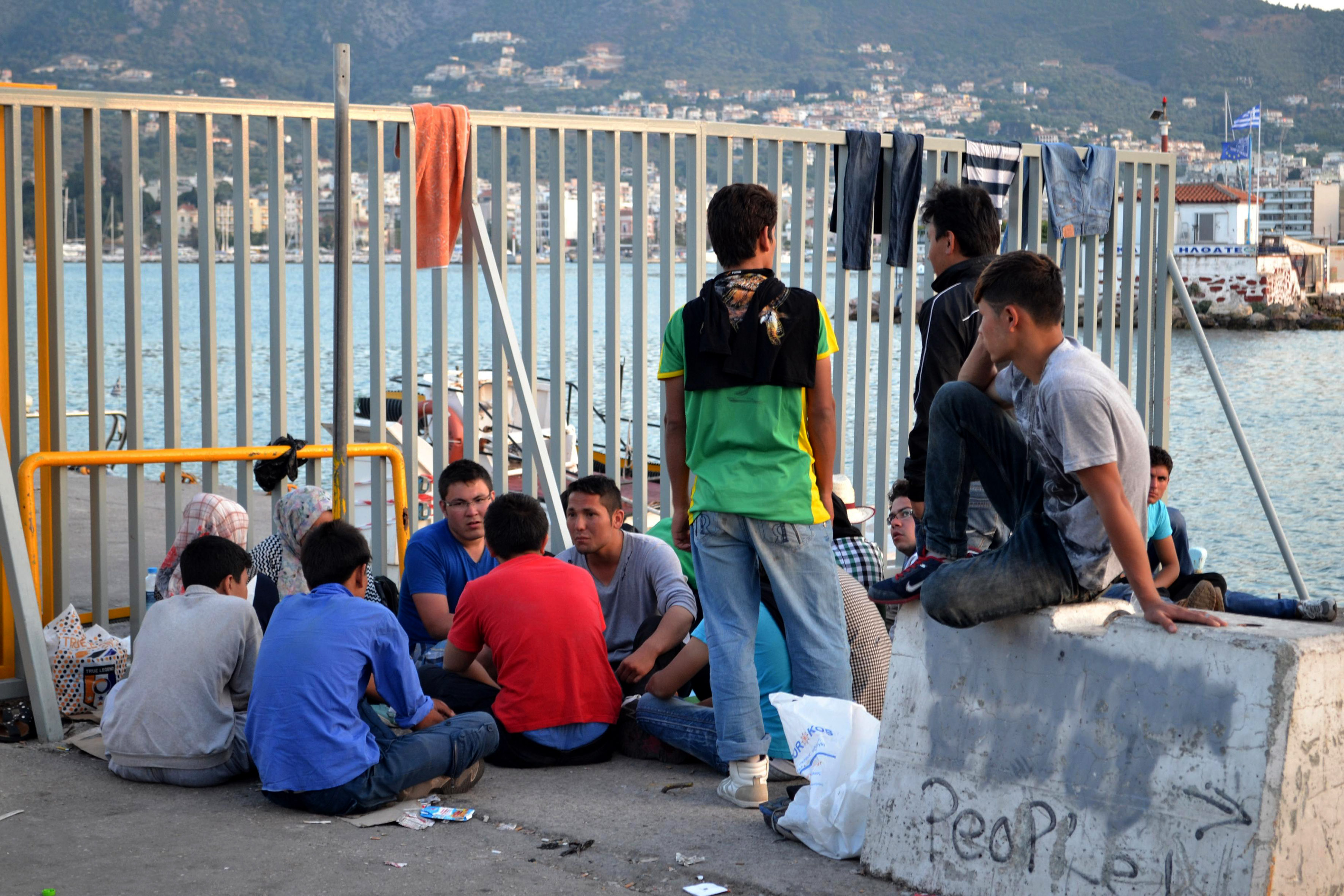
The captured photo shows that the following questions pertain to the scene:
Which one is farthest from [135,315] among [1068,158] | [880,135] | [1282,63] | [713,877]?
[1282,63]

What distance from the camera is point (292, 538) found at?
5398mm

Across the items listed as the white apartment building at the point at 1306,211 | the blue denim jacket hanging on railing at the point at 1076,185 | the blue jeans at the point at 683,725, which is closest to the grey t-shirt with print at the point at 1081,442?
the blue jeans at the point at 683,725

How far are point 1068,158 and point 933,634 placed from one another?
5315 mm

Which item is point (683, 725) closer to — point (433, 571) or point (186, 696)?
point (433, 571)

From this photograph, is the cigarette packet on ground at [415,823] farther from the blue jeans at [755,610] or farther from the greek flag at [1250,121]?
the greek flag at [1250,121]

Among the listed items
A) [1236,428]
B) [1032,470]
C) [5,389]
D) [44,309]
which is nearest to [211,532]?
[5,389]

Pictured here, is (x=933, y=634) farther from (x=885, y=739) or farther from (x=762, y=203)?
(x=762, y=203)

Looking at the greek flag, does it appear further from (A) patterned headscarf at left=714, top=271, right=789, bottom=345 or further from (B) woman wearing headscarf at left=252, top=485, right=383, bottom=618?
(A) patterned headscarf at left=714, top=271, right=789, bottom=345

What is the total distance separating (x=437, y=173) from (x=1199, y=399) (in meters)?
42.2

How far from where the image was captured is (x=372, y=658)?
419 centimetres

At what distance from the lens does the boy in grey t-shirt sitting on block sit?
10.3ft

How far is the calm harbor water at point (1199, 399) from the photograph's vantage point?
16938 mm

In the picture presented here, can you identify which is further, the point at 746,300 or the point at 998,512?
the point at 746,300

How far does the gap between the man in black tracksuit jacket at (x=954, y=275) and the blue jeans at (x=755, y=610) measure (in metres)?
0.76
